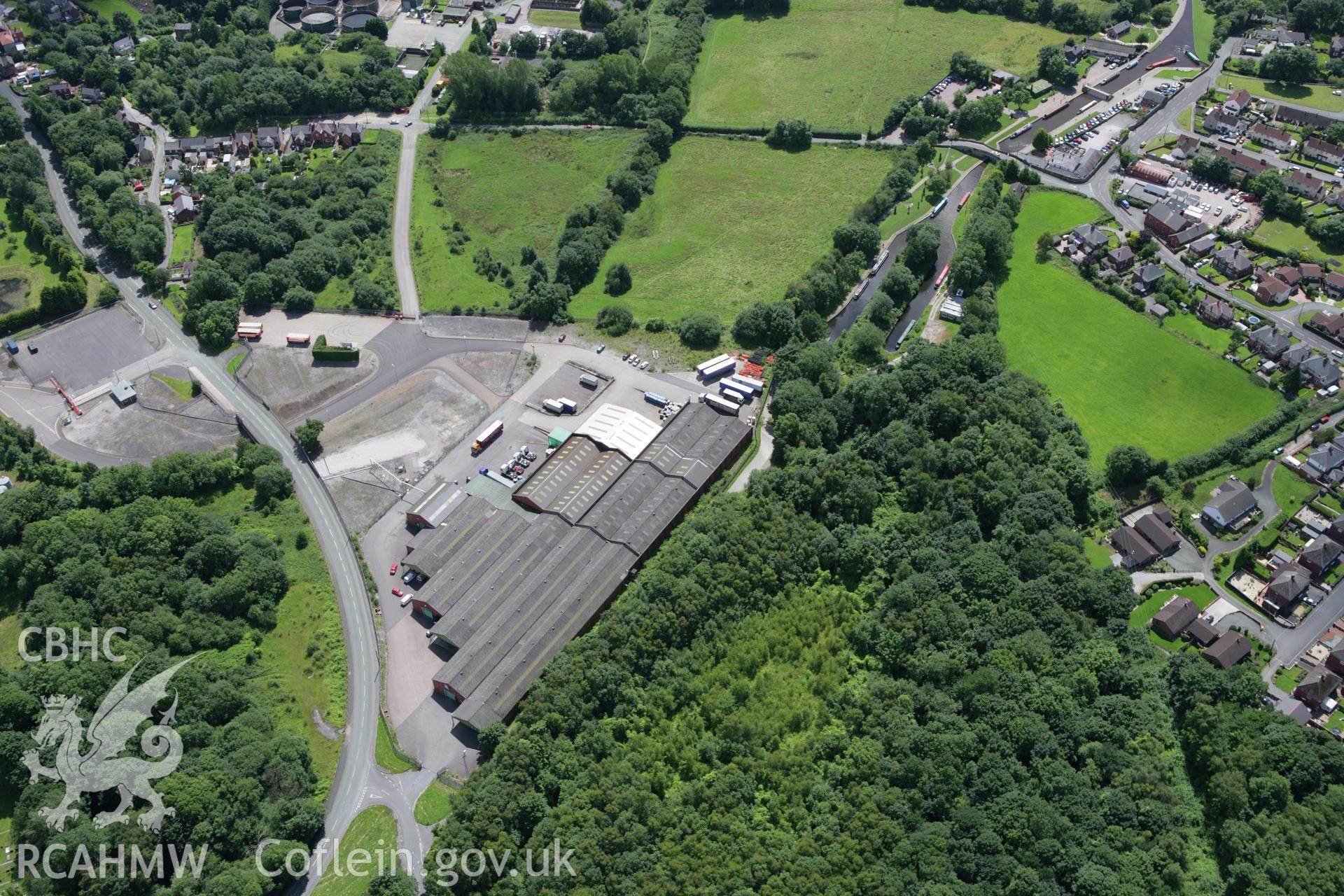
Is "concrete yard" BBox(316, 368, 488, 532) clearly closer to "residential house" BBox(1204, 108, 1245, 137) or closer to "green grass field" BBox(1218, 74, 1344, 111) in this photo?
"residential house" BBox(1204, 108, 1245, 137)

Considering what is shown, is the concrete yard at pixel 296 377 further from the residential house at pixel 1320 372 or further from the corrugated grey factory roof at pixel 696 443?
the residential house at pixel 1320 372


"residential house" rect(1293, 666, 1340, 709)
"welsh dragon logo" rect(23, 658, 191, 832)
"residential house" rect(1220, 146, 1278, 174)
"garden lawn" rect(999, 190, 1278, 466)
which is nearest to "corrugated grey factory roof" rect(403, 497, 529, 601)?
"welsh dragon logo" rect(23, 658, 191, 832)

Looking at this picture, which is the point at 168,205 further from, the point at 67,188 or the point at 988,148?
the point at 988,148

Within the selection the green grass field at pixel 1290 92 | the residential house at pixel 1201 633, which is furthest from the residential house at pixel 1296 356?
the green grass field at pixel 1290 92

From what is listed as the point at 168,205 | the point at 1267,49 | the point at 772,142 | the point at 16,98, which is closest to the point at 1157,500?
the point at 772,142

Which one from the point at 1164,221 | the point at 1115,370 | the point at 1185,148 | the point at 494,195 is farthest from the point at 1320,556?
the point at 494,195

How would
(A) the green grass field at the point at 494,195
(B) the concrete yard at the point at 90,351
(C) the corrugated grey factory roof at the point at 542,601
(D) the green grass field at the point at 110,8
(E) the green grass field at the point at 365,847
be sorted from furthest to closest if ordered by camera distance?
(D) the green grass field at the point at 110,8 → (A) the green grass field at the point at 494,195 → (B) the concrete yard at the point at 90,351 → (C) the corrugated grey factory roof at the point at 542,601 → (E) the green grass field at the point at 365,847
